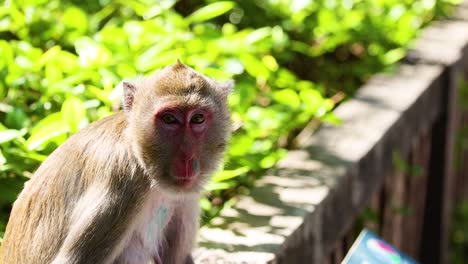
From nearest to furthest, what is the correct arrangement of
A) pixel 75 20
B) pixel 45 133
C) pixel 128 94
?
pixel 128 94
pixel 45 133
pixel 75 20

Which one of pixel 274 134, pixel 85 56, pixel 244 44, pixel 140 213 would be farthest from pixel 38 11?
pixel 140 213

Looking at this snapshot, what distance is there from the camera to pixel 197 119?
Result: 2.80m

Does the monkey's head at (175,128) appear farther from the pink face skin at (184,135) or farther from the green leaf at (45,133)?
the green leaf at (45,133)

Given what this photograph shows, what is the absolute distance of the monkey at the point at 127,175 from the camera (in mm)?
2777

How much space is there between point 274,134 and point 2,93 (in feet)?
4.03

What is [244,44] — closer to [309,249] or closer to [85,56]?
[85,56]

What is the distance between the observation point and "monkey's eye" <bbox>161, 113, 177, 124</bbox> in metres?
2.78

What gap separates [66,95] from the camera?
373 centimetres

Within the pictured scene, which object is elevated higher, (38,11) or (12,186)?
(38,11)

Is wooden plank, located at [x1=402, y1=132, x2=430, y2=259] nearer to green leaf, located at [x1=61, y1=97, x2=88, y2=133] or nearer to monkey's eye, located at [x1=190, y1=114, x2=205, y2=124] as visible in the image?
green leaf, located at [x1=61, y1=97, x2=88, y2=133]

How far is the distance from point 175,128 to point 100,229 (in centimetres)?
39

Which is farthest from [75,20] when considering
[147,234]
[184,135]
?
[184,135]

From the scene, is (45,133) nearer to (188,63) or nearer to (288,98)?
(188,63)

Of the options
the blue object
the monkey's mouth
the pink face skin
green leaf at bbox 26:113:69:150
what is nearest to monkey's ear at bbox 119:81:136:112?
the pink face skin
